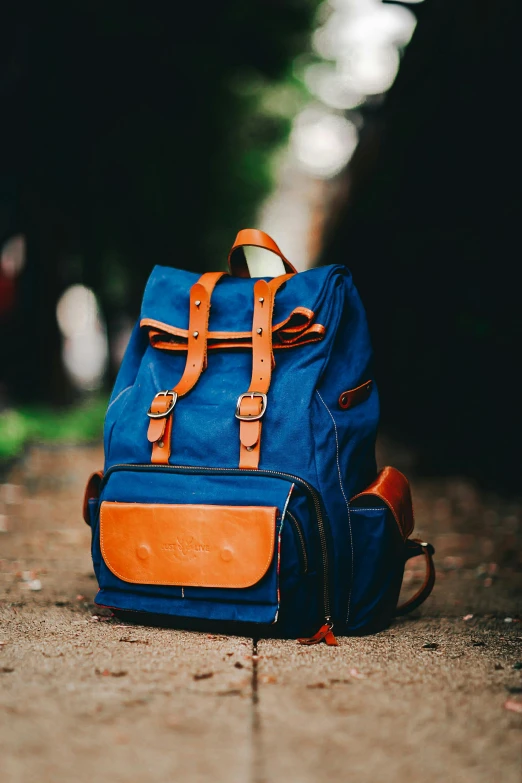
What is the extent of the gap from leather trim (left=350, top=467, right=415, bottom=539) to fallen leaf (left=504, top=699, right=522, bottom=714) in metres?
0.67

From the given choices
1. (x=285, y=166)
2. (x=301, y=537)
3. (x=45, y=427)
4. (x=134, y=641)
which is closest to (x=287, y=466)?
(x=301, y=537)

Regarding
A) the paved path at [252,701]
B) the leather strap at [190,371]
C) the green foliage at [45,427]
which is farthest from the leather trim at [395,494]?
the green foliage at [45,427]

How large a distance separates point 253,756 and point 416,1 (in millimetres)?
5393

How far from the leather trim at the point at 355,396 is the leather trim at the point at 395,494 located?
24 cm

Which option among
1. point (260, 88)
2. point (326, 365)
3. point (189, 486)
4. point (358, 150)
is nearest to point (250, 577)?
point (189, 486)

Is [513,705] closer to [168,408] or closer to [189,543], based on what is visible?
[189,543]

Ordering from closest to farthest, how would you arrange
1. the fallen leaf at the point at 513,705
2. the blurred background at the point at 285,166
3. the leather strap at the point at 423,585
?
the fallen leaf at the point at 513,705 → the leather strap at the point at 423,585 → the blurred background at the point at 285,166

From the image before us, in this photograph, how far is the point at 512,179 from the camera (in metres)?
5.25

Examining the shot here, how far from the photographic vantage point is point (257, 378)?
7.43 feet

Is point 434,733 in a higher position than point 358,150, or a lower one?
lower

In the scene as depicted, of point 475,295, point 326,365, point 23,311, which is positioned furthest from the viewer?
point 23,311

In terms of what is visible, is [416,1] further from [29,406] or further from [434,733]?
[29,406]

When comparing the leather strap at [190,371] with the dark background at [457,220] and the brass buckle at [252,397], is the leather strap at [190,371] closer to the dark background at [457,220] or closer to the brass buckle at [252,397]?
the brass buckle at [252,397]

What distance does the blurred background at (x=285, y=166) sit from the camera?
A: 5.55 m
